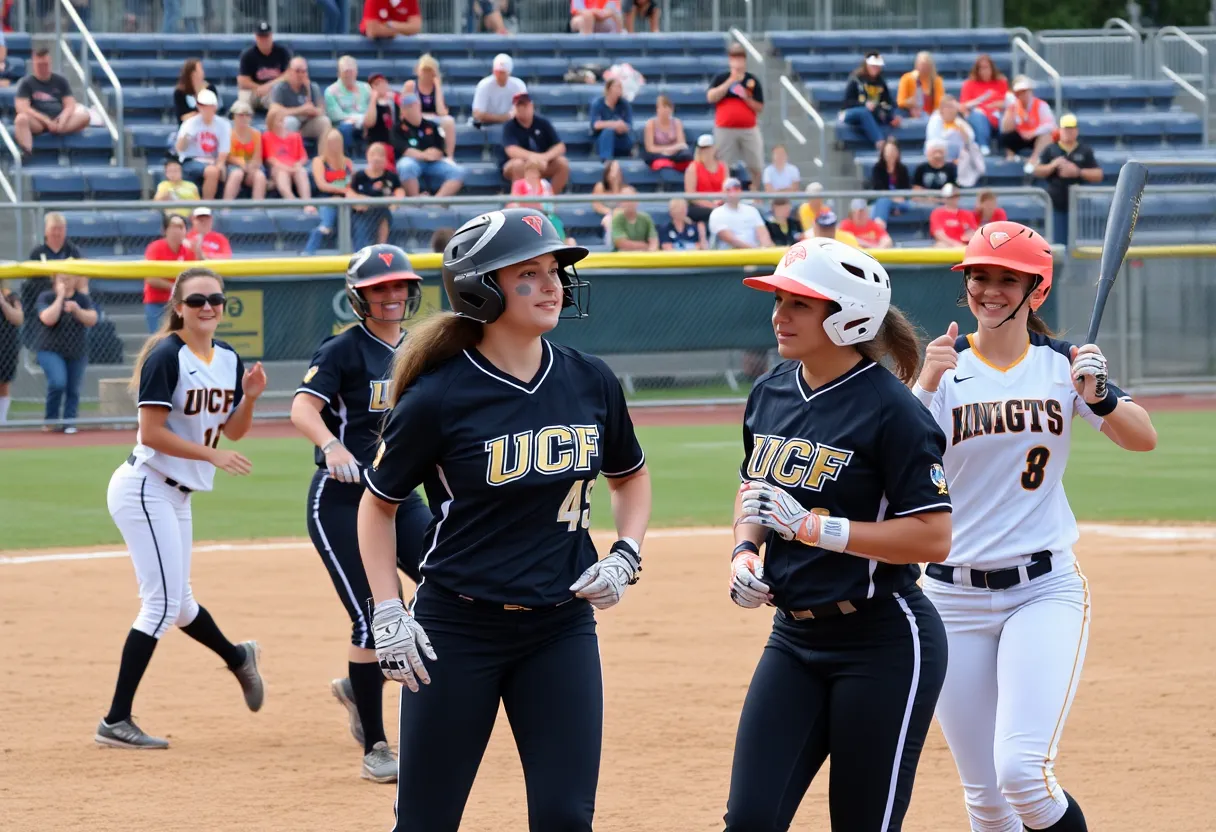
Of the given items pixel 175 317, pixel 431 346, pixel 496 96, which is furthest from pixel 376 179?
pixel 431 346

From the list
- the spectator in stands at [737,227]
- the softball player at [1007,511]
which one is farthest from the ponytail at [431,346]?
the spectator in stands at [737,227]

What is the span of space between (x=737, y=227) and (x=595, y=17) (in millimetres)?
8744

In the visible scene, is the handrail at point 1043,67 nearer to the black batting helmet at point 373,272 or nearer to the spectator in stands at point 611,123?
the spectator in stands at point 611,123

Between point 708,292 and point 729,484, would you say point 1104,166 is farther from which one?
point 729,484

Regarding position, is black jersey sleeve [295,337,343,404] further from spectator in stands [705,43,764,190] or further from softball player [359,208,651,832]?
spectator in stands [705,43,764,190]

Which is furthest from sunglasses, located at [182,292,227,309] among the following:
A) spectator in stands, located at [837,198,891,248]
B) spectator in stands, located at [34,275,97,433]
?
spectator in stands, located at [837,198,891,248]

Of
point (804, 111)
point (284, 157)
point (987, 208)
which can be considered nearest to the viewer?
point (987, 208)

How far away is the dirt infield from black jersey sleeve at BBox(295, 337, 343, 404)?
1.64 metres

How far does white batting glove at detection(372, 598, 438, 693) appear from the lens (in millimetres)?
4492

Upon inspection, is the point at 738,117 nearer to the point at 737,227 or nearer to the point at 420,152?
the point at 737,227

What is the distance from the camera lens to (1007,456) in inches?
216

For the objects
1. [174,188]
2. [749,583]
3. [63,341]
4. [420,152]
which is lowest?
[63,341]

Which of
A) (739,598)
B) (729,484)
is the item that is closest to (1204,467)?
(729,484)

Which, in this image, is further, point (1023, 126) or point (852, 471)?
point (1023, 126)
